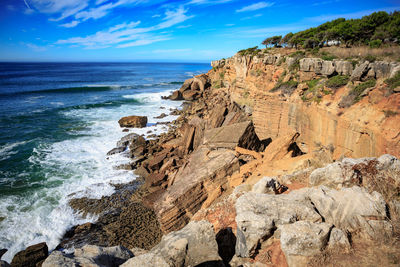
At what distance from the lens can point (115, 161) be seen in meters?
16.9

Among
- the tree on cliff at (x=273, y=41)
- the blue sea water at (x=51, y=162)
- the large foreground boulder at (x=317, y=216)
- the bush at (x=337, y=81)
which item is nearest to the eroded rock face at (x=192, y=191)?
the large foreground boulder at (x=317, y=216)

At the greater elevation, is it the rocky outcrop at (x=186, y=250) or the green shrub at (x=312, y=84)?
the green shrub at (x=312, y=84)

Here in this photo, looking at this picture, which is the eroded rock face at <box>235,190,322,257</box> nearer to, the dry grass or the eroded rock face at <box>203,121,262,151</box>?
the eroded rock face at <box>203,121,262,151</box>

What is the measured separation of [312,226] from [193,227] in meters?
2.62

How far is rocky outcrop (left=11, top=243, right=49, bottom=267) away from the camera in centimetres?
819

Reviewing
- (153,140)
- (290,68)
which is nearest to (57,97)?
(153,140)

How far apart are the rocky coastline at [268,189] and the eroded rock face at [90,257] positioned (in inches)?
1.1

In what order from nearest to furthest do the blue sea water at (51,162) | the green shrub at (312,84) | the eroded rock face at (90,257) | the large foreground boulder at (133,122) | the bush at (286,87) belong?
the eroded rock face at (90,257)
the blue sea water at (51,162)
the green shrub at (312,84)
the bush at (286,87)
the large foreground boulder at (133,122)

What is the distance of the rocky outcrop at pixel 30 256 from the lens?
8.19 m

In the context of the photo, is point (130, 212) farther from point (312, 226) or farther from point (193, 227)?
point (312, 226)

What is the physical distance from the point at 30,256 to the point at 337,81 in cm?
1730

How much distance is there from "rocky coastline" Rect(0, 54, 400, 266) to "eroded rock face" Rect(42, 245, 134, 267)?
3 cm

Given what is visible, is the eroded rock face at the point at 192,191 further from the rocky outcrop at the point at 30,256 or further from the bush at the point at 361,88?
the bush at the point at 361,88

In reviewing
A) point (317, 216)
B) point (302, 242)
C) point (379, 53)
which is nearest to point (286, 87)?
point (379, 53)
